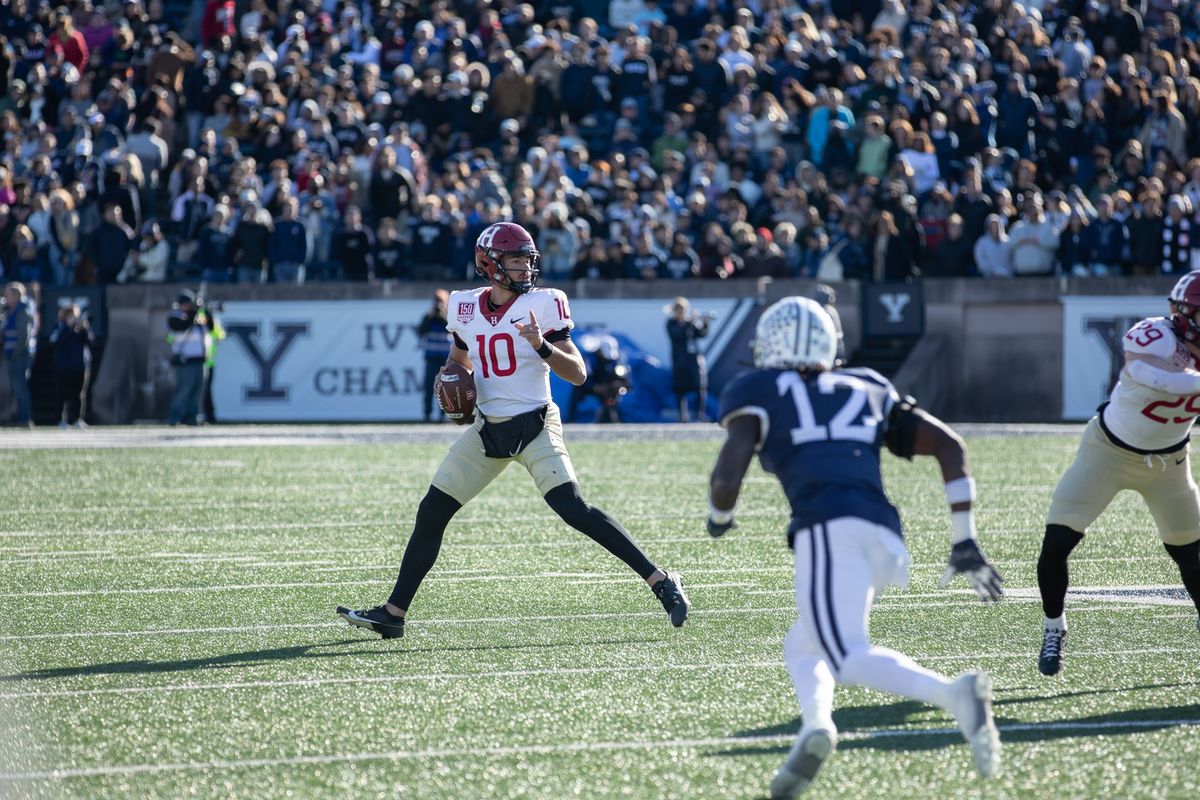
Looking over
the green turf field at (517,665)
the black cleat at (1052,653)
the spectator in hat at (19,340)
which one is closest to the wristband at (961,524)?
the green turf field at (517,665)

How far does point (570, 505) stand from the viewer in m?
7.31

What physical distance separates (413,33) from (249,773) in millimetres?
20412

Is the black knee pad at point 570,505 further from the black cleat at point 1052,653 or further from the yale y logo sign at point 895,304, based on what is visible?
the yale y logo sign at point 895,304

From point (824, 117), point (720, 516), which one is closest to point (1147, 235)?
point (824, 117)

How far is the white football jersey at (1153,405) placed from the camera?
20.9 ft

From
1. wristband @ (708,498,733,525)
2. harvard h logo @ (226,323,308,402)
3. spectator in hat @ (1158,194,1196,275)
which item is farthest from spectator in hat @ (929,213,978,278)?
wristband @ (708,498,733,525)

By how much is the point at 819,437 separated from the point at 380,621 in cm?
284

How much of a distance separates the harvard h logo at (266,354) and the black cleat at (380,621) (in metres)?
14.9

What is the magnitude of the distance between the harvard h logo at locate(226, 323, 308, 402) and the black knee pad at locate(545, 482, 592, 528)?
14.9 meters

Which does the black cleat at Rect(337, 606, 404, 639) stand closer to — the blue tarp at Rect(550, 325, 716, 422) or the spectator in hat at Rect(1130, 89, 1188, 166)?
the blue tarp at Rect(550, 325, 716, 422)

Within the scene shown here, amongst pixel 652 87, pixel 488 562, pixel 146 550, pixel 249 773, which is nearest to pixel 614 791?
pixel 249 773

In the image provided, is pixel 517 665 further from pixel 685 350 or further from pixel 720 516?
pixel 685 350

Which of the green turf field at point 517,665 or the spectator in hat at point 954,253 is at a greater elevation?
the spectator in hat at point 954,253

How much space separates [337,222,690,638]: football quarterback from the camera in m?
7.24
